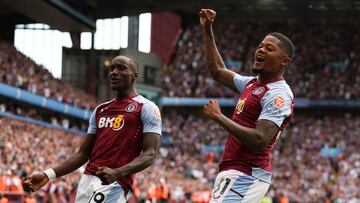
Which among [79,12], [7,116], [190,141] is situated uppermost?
[79,12]

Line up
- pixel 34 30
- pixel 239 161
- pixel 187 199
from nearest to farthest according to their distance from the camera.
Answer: pixel 239 161 < pixel 187 199 < pixel 34 30

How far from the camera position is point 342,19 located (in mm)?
56031

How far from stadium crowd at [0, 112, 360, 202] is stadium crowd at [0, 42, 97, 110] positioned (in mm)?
2910

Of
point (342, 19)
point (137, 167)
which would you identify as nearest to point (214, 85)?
point (342, 19)

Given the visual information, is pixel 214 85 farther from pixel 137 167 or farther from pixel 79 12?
pixel 137 167

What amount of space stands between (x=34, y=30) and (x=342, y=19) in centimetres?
2121

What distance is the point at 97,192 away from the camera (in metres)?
7.02

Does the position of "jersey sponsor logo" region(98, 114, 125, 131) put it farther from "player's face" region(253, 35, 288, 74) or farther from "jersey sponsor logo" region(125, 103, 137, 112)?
"player's face" region(253, 35, 288, 74)

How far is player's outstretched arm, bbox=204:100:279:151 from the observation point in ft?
19.3

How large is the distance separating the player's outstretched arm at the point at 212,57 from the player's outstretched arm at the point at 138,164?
2.53 feet

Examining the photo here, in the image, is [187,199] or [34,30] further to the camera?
[34,30]

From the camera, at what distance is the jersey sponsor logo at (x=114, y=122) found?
23.4 ft

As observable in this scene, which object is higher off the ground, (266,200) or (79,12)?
(79,12)

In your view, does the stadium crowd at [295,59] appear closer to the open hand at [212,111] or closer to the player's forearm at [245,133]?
the player's forearm at [245,133]
